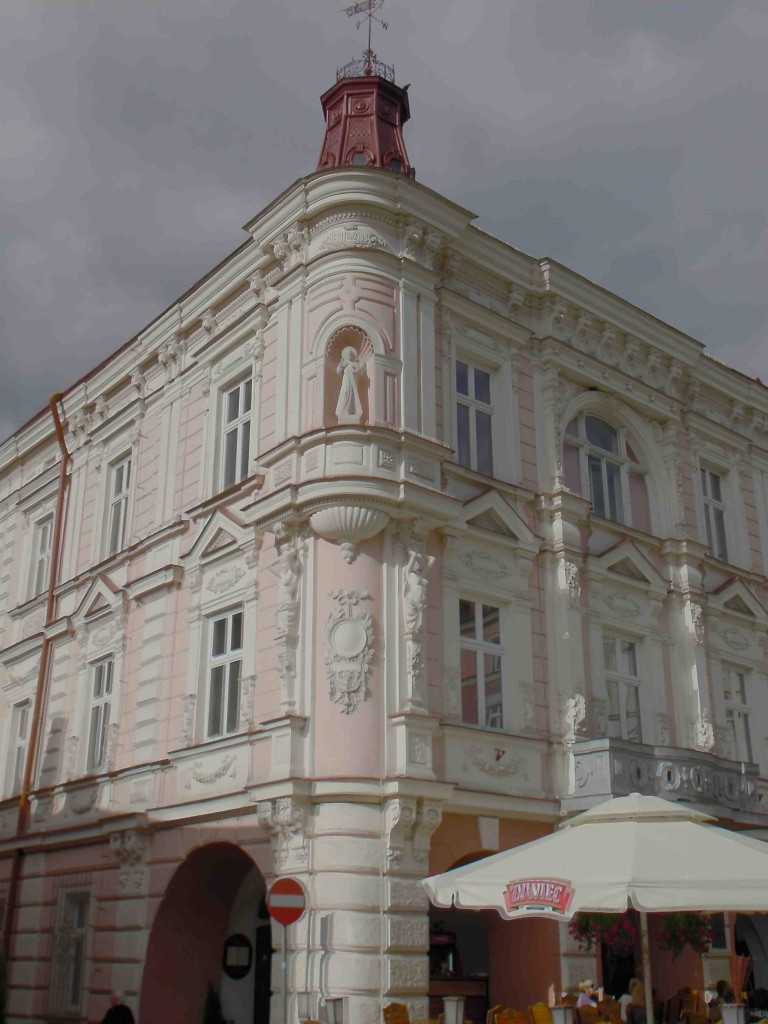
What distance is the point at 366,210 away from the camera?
58.7 ft

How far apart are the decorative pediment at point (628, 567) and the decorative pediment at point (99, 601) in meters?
8.41

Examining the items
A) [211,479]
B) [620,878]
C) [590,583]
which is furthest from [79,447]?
[620,878]

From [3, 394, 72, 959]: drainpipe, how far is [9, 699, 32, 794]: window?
2.22 feet

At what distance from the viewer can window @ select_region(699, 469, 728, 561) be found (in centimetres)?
2250

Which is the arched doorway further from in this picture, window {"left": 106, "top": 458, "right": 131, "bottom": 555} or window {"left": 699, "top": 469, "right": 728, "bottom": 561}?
window {"left": 699, "top": 469, "right": 728, "bottom": 561}

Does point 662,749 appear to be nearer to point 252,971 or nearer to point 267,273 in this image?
point 252,971

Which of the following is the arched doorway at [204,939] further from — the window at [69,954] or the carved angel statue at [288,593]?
the carved angel statue at [288,593]

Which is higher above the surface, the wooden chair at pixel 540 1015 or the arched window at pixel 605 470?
the arched window at pixel 605 470

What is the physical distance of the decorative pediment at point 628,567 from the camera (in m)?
18.9

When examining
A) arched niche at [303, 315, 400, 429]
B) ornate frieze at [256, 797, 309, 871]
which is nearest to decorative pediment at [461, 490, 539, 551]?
arched niche at [303, 315, 400, 429]

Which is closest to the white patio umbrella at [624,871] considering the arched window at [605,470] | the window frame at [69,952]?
the arched window at [605,470]

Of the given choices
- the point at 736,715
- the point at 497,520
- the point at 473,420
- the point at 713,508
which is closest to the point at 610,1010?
the point at 497,520

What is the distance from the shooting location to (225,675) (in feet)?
57.5

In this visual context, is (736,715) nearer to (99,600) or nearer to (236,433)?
(236,433)
